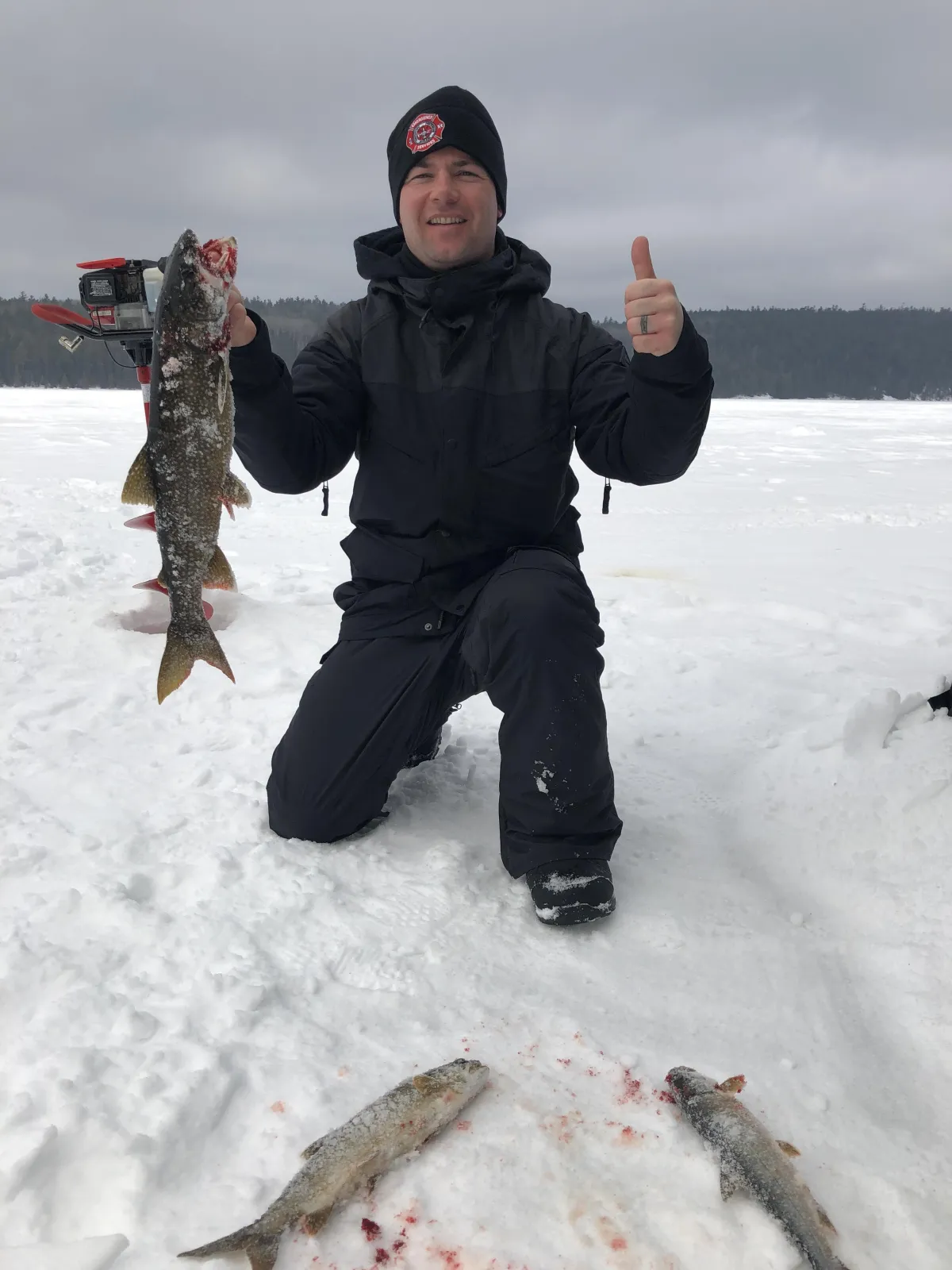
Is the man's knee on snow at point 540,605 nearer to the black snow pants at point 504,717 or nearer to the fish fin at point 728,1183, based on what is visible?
the black snow pants at point 504,717

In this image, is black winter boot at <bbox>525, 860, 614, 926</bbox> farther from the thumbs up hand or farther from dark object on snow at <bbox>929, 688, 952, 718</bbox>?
dark object on snow at <bbox>929, 688, 952, 718</bbox>

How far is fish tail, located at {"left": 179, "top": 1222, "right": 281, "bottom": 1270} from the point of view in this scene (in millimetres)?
1550

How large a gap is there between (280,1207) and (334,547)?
6.71 metres

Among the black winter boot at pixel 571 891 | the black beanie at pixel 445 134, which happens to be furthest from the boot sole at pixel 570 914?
the black beanie at pixel 445 134

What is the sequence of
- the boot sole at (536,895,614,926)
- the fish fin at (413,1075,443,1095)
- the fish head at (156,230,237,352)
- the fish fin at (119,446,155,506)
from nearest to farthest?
the fish fin at (413,1075,443,1095), the fish head at (156,230,237,352), the fish fin at (119,446,155,506), the boot sole at (536,895,614,926)

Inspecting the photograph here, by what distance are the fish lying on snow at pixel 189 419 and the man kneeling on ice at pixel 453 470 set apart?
0.39 meters

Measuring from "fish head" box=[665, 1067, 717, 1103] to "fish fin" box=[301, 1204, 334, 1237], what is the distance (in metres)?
0.81

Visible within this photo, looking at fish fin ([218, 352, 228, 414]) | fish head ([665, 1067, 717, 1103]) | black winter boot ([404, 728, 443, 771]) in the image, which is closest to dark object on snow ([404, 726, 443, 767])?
black winter boot ([404, 728, 443, 771])

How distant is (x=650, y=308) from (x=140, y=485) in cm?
156

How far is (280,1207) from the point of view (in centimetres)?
163

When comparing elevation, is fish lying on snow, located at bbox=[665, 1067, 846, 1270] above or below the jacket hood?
below

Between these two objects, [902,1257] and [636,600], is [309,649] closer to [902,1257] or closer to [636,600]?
[636,600]

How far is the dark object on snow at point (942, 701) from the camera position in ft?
11.4

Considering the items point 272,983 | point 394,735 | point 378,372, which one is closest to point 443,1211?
point 272,983
